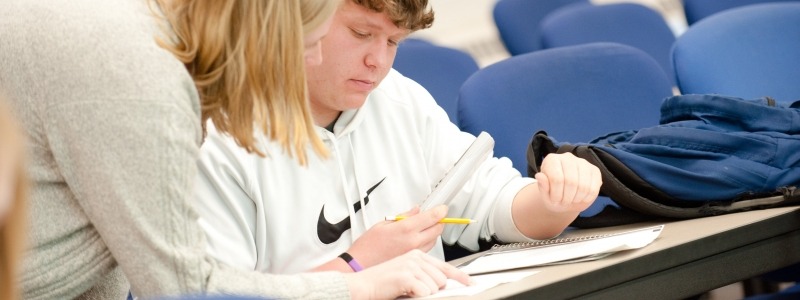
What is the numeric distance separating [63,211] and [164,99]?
24cm

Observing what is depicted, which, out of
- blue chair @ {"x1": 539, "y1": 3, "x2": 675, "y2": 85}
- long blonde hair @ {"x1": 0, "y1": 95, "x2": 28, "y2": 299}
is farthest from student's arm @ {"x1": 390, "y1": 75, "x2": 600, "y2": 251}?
blue chair @ {"x1": 539, "y1": 3, "x2": 675, "y2": 85}

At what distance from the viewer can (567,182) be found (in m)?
1.93

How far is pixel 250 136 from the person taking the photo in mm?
1478

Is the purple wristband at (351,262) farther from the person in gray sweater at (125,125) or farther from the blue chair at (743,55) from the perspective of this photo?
the blue chair at (743,55)

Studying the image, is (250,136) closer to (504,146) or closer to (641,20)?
(504,146)

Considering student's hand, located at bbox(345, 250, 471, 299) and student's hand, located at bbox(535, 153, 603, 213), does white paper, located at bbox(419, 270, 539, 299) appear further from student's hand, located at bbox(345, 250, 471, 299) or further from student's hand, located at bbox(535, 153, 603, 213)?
student's hand, located at bbox(535, 153, 603, 213)

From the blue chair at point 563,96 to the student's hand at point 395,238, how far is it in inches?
23.8

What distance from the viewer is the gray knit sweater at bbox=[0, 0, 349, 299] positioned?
140cm

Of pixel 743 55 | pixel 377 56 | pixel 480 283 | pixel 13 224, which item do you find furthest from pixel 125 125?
pixel 743 55

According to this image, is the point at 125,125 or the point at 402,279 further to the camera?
the point at 402,279

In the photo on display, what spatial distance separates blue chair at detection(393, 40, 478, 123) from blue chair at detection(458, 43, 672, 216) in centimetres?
43

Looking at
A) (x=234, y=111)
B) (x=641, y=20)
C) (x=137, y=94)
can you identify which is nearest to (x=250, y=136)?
(x=234, y=111)

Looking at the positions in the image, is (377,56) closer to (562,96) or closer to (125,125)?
(125,125)

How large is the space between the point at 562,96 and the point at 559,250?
861 millimetres
